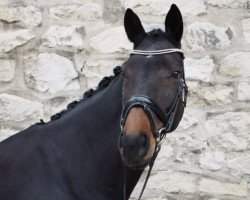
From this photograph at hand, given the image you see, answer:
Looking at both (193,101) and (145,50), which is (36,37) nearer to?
(193,101)

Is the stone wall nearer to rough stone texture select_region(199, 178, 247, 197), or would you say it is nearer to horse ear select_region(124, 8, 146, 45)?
rough stone texture select_region(199, 178, 247, 197)

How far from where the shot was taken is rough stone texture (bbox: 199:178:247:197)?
355 cm

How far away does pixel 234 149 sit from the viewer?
3539 millimetres

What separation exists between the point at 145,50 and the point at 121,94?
0.71ft

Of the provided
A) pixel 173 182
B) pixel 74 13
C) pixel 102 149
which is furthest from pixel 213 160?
pixel 102 149

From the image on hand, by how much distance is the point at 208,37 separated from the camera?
355 cm

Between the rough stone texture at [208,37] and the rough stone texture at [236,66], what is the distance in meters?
0.10

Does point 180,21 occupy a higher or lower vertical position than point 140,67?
higher

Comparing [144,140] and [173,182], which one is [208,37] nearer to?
[173,182]

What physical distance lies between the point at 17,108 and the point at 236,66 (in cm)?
152

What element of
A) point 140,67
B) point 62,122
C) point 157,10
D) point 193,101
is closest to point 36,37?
point 157,10

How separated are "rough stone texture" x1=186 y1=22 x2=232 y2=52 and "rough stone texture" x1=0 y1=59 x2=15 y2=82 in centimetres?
122

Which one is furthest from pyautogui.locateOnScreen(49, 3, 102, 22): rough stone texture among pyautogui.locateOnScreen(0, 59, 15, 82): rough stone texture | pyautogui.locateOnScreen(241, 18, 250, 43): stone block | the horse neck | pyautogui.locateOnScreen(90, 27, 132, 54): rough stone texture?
the horse neck

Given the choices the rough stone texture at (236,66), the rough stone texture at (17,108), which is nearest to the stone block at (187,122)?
the rough stone texture at (236,66)
